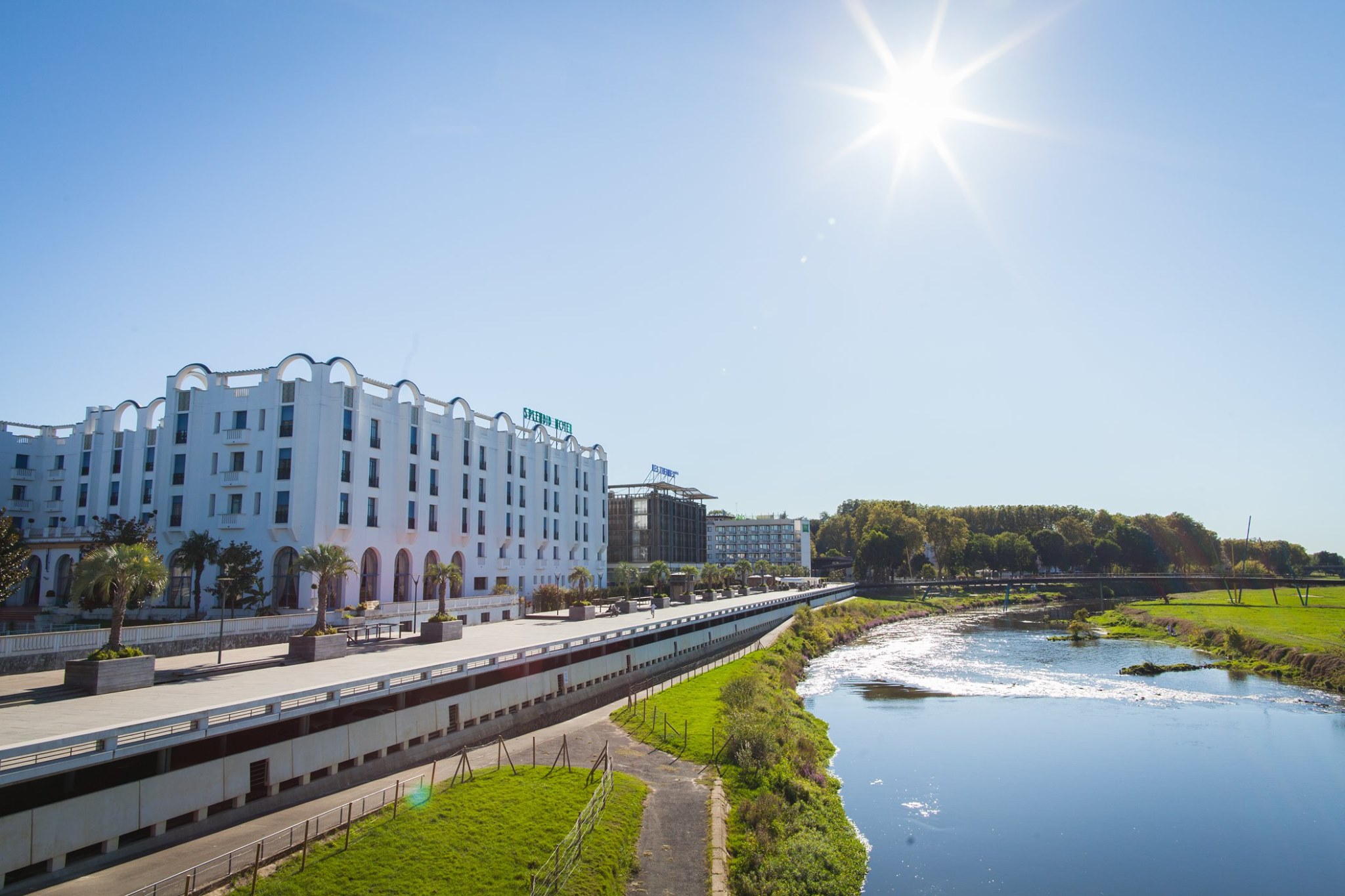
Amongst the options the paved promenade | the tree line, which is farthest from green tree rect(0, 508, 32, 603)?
the tree line

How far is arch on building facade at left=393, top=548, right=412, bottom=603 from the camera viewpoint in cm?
6181

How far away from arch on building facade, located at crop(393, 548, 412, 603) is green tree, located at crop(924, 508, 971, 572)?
398ft

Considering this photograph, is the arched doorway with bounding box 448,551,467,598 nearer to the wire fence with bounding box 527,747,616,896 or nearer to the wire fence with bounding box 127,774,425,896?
the wire fence with bounding box 127,774,425,896

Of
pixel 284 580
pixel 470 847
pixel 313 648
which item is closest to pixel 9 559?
pixel 313 648

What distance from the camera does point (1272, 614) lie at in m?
84.6

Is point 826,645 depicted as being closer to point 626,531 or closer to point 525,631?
point 525,631

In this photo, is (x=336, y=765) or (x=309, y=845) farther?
(x=336, y=765)

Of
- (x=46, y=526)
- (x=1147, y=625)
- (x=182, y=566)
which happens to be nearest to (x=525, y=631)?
(x=182, y=566)

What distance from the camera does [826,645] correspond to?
75062 millimetres

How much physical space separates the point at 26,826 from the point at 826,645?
66.0 meters

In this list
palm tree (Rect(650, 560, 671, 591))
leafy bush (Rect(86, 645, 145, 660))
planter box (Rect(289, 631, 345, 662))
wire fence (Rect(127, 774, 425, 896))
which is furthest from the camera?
palm tree (Rect(650, 560, 671, 591))

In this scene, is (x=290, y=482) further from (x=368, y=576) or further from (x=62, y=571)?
(x=62, y=571)

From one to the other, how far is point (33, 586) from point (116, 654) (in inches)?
1877

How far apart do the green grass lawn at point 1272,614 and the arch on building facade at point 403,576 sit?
69731 millimetres
